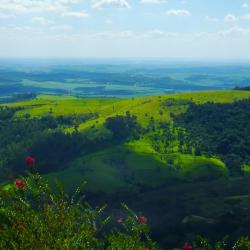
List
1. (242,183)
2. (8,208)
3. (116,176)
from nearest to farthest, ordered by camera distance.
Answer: (8,208)
(242,183)
(116,176)

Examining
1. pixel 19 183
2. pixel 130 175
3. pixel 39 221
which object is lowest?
pixel 130 175

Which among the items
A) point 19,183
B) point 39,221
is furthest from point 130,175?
point 19,183

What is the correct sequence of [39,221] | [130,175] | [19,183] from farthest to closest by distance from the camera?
[130,175]
[39,221]
[19,183]

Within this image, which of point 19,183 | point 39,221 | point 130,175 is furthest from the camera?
point 130,175

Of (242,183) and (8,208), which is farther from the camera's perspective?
(242,183)

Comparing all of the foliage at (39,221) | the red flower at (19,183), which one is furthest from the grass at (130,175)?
the red flower at (19,183)

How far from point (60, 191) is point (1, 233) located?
3393 mm

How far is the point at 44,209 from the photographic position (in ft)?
76.7

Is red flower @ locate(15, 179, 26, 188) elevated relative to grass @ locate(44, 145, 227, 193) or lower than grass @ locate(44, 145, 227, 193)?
elevated

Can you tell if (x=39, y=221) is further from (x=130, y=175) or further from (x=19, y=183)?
(x=130, y=175)

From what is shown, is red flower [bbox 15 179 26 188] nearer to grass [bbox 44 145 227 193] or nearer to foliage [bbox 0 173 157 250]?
foliage [bbox 0 173 157 250]

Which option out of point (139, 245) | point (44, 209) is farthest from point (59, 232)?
point (139, 245)

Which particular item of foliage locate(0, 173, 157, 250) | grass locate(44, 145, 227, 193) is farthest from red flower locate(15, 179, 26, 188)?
grass locate(44, 145, 227, 193)

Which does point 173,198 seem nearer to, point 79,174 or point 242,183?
point 242,183
